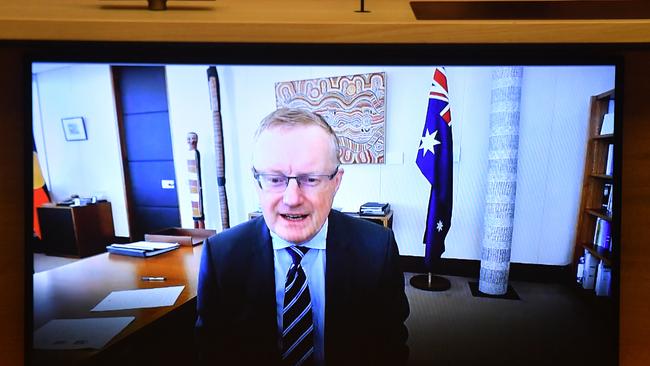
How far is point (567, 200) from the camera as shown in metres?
0.72

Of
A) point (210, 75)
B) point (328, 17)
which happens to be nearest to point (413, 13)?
point (328, 17)

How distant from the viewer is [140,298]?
2.41 feet

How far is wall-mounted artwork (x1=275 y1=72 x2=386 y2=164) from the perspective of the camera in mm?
682

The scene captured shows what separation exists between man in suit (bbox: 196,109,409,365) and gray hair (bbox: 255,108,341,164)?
162 millimetres

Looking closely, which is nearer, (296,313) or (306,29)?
(306,29)

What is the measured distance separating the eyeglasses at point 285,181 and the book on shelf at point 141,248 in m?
0.28

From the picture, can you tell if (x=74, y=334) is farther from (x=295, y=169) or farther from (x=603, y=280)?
(x=603, y=280)

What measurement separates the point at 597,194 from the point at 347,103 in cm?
55

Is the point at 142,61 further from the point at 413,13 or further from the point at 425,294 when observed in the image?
the point at 425,294

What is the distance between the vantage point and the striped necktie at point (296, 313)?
723 millimetres

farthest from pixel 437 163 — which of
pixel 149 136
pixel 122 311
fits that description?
pixel 122 311

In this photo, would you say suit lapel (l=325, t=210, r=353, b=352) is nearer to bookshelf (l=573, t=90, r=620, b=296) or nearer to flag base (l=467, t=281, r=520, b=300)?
flag base (l=467, t=281, r=520, b=300)

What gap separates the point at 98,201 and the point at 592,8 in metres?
1.10

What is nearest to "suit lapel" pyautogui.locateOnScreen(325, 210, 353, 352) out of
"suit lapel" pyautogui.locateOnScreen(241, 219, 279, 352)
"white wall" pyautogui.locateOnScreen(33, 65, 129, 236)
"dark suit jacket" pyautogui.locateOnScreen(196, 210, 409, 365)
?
"dark suit jacket" pyautogui.locateOnScreen(196, 210, 409, 365)
